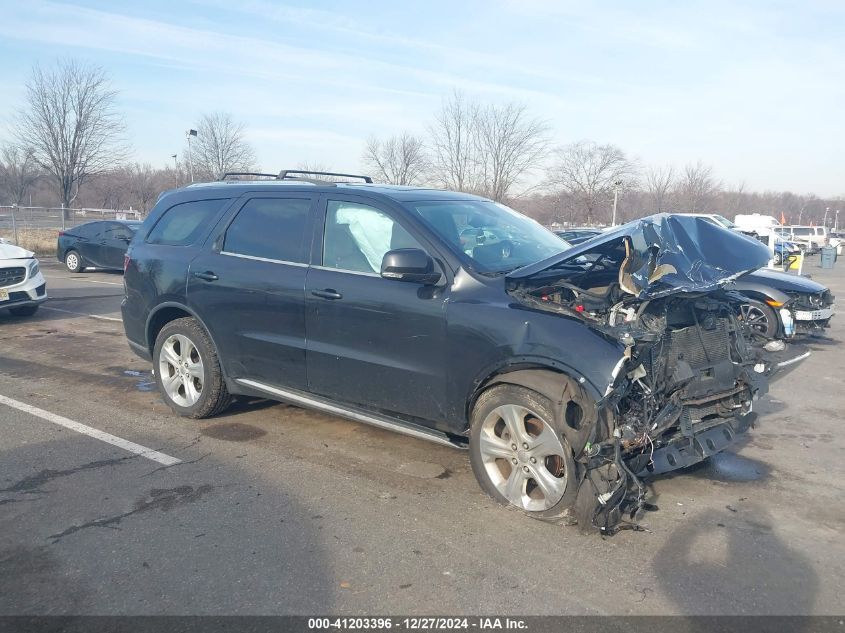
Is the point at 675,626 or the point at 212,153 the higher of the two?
the point at 212,153

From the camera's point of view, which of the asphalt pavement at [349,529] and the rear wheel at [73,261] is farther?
the rear wheel at [73,261]

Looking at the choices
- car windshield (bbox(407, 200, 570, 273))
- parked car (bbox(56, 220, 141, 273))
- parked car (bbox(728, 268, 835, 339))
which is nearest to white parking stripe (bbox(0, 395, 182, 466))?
car windshield (bbox(407, 200, 570, 273))

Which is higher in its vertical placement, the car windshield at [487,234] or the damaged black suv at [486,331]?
the car windshield at [487,234]

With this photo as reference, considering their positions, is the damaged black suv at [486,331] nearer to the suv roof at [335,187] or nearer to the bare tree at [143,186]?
the suv roof at [335,187]

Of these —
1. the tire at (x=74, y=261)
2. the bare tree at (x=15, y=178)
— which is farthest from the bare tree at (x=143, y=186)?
the tire at (x=74, y=261)

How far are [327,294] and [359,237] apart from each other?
1.49ft

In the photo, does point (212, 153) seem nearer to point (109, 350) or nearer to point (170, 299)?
point (109, 350)

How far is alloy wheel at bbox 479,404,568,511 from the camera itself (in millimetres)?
3889

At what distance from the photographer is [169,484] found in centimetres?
444

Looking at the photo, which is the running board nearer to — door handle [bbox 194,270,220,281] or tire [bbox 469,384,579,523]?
tire [bbox 469,384,579,523]

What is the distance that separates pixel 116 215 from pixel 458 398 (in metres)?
28.5

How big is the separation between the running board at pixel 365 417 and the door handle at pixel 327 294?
2.53 ft

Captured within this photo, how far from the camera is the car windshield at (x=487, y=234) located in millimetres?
4562

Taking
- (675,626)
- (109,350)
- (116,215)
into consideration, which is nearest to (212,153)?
(116,215)
